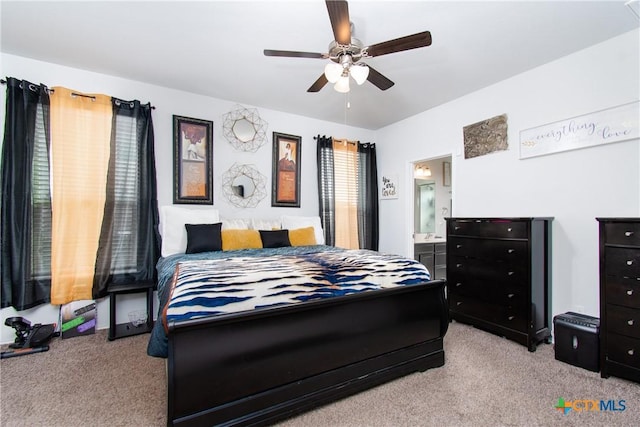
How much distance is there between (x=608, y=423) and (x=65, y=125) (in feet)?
15.7

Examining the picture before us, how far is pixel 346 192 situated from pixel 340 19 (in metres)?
3.04

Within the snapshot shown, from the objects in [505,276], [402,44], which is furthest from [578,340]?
[402,44]

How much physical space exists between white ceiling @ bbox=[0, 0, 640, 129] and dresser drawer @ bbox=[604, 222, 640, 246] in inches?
60.9

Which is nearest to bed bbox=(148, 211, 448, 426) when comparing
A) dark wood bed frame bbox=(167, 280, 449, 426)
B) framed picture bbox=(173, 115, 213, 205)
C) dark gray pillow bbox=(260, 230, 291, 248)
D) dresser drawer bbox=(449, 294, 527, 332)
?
dark wood bed frame bbox=(167, 280, 449, 426)

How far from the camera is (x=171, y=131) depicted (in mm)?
3426

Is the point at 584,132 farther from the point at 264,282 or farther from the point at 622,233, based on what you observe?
the point at 264,282

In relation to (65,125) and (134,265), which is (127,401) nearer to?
(134,265)

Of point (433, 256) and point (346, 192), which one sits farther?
point (433, 256)

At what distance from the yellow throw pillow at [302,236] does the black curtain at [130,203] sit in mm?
1509

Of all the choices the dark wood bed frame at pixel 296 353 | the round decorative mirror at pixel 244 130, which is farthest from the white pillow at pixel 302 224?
the dark wood bed frame at pixel 296 353

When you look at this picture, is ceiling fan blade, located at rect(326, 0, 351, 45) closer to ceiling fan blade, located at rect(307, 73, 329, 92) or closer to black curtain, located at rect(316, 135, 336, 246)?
ceiling fan blade, located at rect(307, 73, 329, 92)

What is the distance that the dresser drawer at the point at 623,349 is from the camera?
6.34 feet

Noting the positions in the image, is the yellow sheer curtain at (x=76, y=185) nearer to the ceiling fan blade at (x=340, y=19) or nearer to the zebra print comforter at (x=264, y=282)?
the zebra print comforter at (x=264, y=282)

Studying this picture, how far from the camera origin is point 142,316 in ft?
10.4
